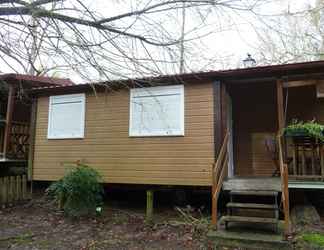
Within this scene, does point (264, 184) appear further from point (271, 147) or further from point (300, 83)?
point (271, 147)

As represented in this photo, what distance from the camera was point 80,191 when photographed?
6898mm

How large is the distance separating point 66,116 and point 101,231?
3.62 m

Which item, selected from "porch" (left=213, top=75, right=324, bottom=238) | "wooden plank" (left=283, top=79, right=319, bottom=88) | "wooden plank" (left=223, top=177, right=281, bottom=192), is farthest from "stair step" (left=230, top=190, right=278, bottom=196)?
"wooden plank" (left=283, top=79, right=319, bottom=88)

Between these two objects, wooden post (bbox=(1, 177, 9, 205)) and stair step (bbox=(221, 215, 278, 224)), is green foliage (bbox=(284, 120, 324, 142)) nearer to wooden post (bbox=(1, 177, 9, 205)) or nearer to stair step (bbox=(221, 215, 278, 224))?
stair step (bbox=(221, 215, 278, 224))

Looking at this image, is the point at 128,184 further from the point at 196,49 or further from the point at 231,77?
the point at 196,49

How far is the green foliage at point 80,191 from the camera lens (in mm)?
6883

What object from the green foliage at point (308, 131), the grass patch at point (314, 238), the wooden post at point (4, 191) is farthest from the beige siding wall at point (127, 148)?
the grass patch at point (314, 238)

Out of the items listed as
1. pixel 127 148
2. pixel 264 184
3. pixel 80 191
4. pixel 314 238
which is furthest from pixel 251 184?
pixel 80 191

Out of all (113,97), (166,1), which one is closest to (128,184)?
(113,97)

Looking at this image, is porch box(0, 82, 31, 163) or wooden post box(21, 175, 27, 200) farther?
porch box(0, 82, 31, 163)

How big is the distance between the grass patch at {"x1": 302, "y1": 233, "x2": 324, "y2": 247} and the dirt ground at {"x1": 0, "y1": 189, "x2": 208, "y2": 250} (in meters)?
1.60

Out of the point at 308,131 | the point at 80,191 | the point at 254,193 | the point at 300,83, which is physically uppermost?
the point at 300,83

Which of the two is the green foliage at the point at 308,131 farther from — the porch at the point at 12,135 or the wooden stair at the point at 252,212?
the porch at the point at 12,135

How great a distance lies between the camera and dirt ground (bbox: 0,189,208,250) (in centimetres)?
538
